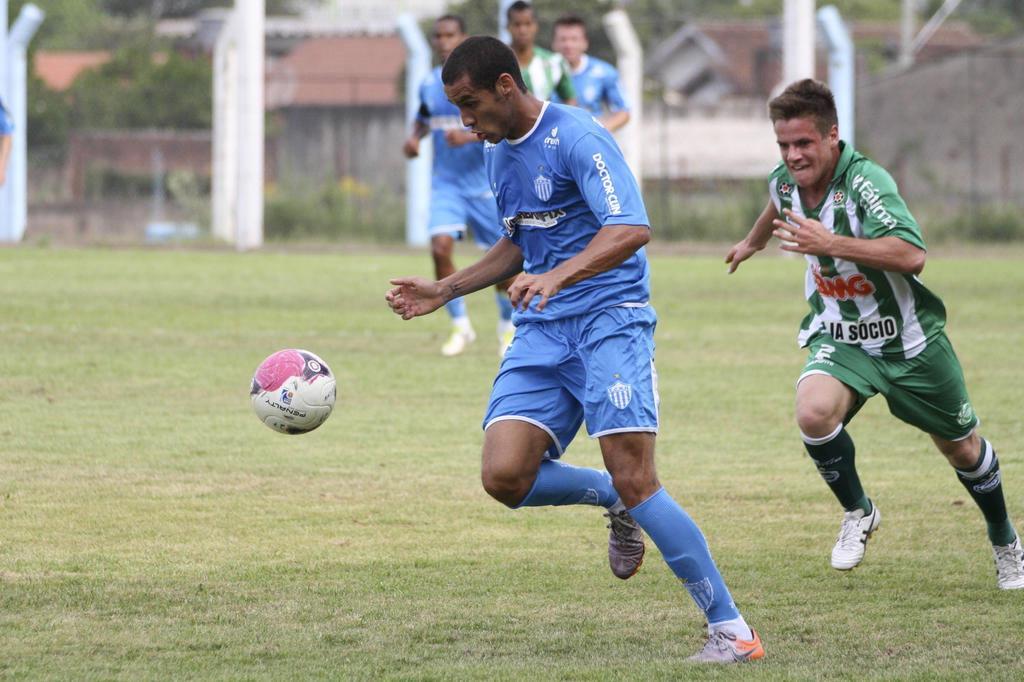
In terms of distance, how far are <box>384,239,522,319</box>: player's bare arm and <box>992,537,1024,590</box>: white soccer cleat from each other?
6.50 feet

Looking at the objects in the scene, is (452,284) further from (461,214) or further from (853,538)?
(461,214)

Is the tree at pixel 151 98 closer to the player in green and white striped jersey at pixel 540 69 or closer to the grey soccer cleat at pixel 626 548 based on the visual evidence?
the player in green and white striped jersey at pixel 540 69

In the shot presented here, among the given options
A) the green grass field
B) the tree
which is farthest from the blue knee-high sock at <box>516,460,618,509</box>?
the tree

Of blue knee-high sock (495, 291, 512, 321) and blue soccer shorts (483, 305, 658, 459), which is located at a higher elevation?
blue soccer shorts (483, 305, 658, 459)

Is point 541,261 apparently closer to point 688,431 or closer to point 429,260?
point 688,431

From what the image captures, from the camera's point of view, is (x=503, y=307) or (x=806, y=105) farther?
(x=503, y=307)

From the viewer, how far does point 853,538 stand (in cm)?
586

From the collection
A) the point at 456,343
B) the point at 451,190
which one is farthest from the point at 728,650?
the point at 451,190

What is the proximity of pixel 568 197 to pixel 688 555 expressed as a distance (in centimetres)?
120

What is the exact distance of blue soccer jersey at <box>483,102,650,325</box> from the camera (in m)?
4.99

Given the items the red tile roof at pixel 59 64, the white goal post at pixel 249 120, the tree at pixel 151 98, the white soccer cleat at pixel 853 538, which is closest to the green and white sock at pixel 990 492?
the white soccer cleat at pixel 853 538

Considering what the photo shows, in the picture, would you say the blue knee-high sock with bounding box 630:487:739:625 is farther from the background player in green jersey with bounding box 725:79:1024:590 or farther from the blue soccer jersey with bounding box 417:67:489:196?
the blue soccer jersey with bounding box 417:67:489:196

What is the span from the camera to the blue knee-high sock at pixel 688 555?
15.7ft

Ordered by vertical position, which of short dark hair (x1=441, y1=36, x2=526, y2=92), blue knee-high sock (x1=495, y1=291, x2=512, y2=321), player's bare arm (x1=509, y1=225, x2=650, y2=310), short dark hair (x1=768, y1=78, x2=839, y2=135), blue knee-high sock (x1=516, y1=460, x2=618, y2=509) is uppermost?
short dark hair (x1=441, y1=36, x2=526, y2=92)
